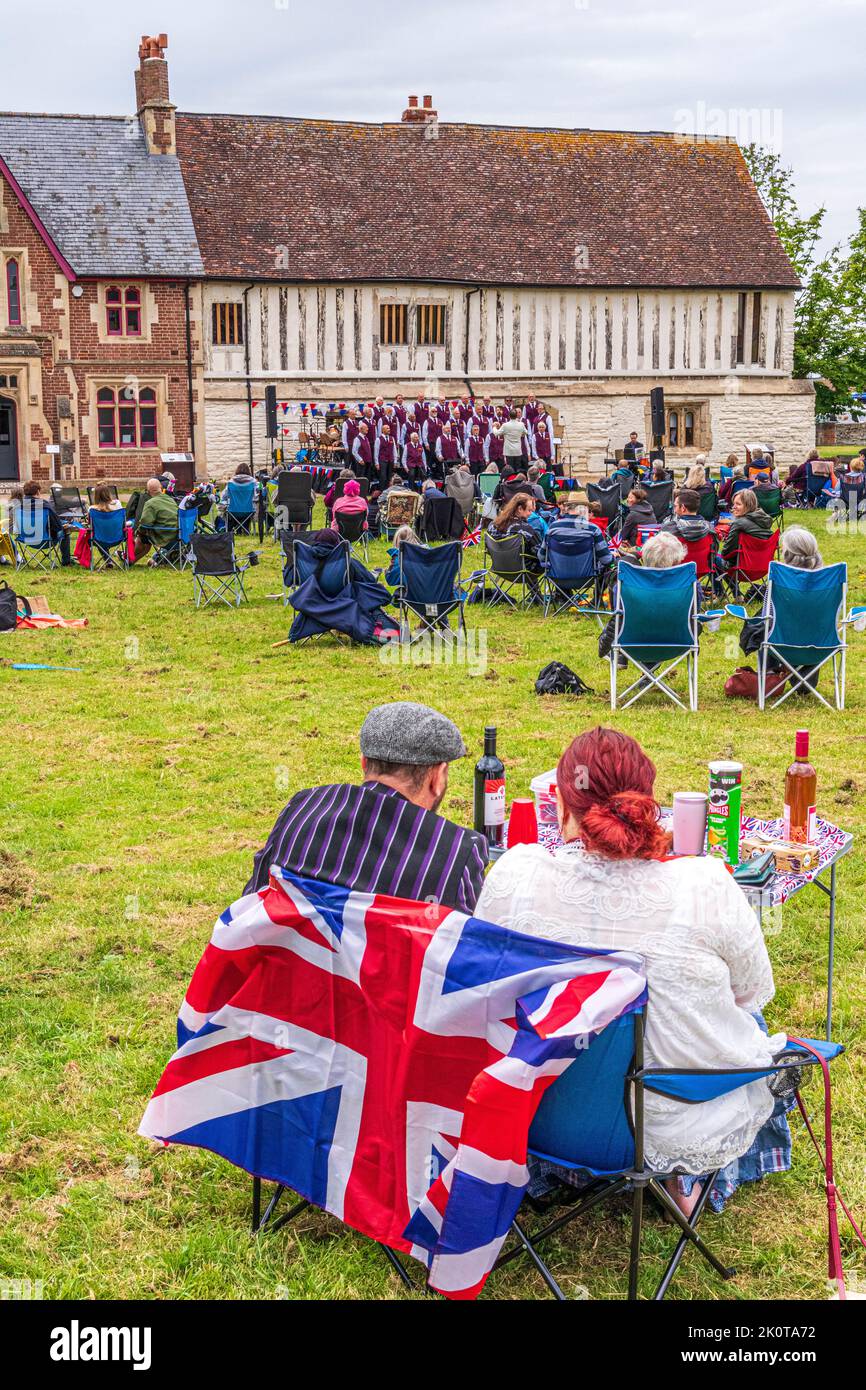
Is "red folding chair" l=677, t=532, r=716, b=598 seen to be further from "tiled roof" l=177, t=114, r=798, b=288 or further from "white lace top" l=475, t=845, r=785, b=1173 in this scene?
"tiled roof" l=177, t=114, r=798, b=288

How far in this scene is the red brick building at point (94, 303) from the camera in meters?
29.1

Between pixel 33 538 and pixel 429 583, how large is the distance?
24.8 ft

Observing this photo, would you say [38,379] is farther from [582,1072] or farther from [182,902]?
[582,1072]

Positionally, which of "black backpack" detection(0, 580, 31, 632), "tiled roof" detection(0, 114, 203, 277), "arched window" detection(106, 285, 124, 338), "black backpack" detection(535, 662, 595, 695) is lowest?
"black backpack" detection(535, 662, 595, 695)

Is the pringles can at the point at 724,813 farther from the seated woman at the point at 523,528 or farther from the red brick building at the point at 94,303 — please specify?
the red brick building at the point at 94,303

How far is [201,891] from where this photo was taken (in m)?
6.13

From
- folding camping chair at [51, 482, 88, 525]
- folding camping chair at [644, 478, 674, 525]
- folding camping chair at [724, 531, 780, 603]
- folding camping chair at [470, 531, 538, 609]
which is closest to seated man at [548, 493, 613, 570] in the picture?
folding camping chair at [470, 531, 538, 609]

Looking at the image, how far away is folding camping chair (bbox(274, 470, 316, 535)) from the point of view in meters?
19.1

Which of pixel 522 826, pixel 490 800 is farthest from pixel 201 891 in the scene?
pixel 522 826

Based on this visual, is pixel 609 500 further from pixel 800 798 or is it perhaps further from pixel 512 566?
pixel 800 798

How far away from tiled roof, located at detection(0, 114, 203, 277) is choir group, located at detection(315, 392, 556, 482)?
26.5 ft

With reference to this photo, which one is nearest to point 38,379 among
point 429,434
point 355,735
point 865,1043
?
point 429,434

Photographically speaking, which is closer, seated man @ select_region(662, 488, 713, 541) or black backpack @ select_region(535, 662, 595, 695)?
Result: black backpack @ select_region(535, 662, 595, 695)
